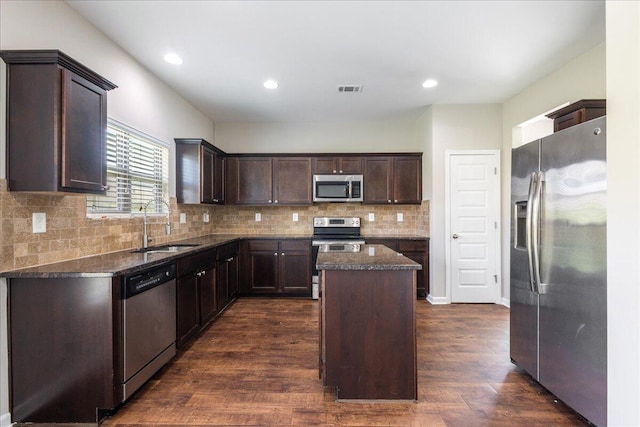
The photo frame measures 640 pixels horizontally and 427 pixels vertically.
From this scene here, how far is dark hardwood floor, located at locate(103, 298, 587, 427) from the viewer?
6.20 feet

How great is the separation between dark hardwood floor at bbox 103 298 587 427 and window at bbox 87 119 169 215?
1.47 metres

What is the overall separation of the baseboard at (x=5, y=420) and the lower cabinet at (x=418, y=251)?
3912 millimetres

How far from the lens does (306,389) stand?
220cm

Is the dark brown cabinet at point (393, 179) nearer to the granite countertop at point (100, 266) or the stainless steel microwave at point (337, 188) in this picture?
the stainless steel microwave at point (337, 188)

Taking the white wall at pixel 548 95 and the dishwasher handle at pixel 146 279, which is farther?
the white wall at pixel 548 95

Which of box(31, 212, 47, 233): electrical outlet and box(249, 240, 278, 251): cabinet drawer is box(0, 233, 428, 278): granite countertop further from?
box(249, 240, 278, 251): cabinet drawer

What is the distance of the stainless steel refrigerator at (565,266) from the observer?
1.71 m

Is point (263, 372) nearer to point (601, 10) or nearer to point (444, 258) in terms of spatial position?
point (444, 258)

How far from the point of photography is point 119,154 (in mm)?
2830

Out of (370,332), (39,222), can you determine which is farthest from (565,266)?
(39,222)

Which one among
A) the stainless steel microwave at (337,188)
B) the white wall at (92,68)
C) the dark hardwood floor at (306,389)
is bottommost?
the dark hardwood floor at (306,389)

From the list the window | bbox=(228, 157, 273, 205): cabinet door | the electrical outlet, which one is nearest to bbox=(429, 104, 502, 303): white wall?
bbox=(228, 157, 273, 205): cabinet door

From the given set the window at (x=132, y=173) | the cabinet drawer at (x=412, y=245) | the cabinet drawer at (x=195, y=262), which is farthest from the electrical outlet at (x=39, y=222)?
the cabinet drawer at (x=412, y=245)
